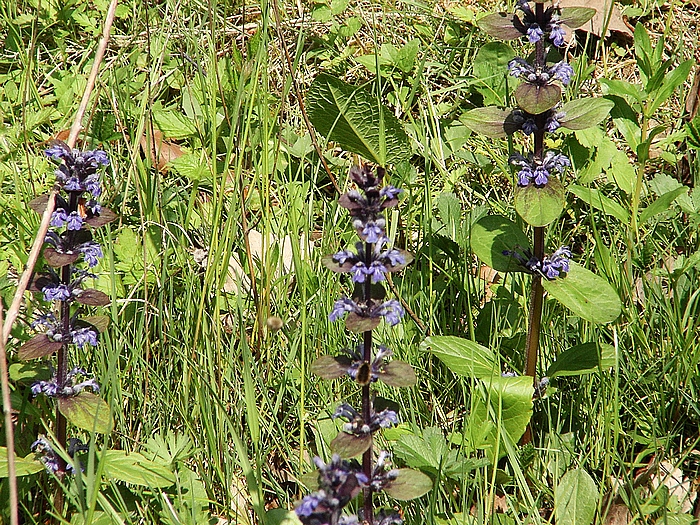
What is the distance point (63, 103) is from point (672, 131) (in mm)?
3555

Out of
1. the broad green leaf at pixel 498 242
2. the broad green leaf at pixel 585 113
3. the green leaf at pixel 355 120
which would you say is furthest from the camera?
the green leaf at pixel 355 120

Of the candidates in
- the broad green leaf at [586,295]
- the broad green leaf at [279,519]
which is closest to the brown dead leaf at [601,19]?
the broad green leaf at [586,295]

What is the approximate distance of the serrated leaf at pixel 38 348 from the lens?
7.81 ft

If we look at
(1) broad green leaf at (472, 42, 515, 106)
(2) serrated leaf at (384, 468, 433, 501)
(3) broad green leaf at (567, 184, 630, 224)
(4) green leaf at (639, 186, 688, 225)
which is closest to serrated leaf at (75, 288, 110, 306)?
(2) serrated leaf at (384, 468, 433, 501)

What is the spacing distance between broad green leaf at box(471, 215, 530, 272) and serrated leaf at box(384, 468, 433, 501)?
87 cm

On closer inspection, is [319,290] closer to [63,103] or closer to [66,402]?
[66,402]

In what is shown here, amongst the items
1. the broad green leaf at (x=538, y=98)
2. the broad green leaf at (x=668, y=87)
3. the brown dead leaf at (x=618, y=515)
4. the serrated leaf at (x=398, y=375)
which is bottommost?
the brown dead leaf at (x=618, y=515)

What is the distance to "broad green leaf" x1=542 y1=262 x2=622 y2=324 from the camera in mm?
2594

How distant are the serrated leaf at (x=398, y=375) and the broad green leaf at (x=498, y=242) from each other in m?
0.75

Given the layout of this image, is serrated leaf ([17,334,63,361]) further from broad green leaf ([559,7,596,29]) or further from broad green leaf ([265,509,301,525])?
broad green leaf ([559,7,596,29])

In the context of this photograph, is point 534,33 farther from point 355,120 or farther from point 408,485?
point 408,485

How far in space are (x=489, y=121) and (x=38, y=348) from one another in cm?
166

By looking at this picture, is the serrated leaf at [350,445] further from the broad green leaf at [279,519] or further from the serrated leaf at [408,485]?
the broad green leaf at [279,519]

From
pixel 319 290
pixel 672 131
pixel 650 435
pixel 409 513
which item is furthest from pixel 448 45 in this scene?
pixel 409 513
